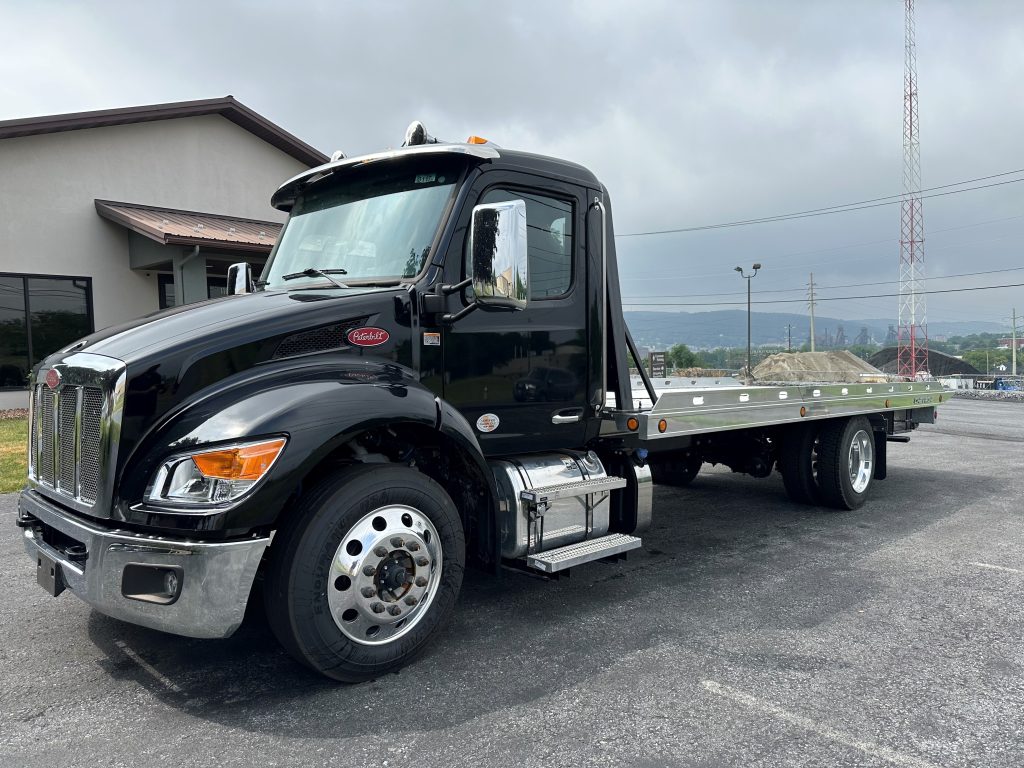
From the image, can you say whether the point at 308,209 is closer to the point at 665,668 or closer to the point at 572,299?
the point at 572,299

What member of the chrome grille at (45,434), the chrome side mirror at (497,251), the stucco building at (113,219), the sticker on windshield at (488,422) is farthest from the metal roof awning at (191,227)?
the chrome side mirror at (497,251)

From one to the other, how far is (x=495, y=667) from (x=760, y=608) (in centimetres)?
171

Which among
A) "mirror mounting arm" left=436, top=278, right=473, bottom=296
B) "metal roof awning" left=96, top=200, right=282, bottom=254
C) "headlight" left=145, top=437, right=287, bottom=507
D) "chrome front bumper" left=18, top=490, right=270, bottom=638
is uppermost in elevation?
"metal roof awning" left=96, top=200, right=282, bottom=254

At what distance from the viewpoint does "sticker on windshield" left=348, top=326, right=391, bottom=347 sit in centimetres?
351

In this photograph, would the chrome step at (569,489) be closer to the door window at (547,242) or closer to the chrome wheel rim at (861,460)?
the door window at (547,242)

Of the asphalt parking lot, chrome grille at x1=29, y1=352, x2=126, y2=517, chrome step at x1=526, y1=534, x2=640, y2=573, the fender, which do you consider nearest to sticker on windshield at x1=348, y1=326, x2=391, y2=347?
the fender

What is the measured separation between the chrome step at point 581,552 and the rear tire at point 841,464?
3247mm

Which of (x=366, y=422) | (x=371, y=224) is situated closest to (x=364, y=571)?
(x=366, y=422)

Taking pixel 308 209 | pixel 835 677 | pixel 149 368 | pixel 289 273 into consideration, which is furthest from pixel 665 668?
pixel 308 209

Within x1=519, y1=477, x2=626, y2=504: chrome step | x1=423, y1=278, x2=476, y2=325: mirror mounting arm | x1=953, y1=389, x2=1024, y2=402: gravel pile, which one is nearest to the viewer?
x1=423, y1=278, x2=476, y2=325: mirror mounting arm

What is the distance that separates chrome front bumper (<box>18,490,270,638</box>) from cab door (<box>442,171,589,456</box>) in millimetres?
1333

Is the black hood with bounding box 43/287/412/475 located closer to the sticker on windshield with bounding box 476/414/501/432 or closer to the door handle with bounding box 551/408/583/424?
the sticker on windshield with bounding box 476/414/501/432

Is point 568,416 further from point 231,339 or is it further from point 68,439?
point 68,439

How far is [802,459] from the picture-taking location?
6.98 meters
